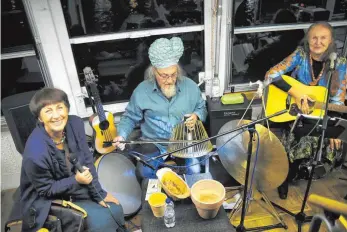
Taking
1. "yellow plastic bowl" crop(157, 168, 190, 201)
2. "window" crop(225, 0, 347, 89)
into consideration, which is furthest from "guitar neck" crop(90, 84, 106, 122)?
"window" crop(225, 0, 347, 89)

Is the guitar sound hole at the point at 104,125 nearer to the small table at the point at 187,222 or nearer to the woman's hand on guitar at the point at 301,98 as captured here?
the small table at the point at 187,222

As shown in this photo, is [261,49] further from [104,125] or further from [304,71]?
[104,125]

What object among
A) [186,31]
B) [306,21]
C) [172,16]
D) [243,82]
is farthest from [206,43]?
[306,21]

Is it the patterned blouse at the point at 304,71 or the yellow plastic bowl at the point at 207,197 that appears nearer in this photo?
the yellow plastic bowl at the point at 207,197

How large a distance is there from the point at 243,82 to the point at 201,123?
78 centimetres

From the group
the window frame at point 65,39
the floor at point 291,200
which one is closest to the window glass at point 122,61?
the window frame at point 65,39

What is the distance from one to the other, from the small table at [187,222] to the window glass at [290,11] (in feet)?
5.34

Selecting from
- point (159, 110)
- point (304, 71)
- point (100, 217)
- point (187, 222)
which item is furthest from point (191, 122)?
point (304, 71)

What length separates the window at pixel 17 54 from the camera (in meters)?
2.07

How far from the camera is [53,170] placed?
5.54ft

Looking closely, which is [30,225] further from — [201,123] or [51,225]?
[201,123]

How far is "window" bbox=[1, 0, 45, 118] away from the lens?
2.07 m

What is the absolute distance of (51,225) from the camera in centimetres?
158

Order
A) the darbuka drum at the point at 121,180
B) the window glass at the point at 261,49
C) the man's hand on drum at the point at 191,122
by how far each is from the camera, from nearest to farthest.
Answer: the man's hand on drum at the point at 191,122 < the darbuka drum at the point at 121,180 < the window glass at the point at 261,49
